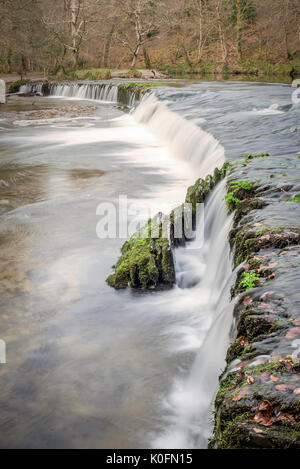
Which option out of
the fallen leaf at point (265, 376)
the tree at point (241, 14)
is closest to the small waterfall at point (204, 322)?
the fallen leaf at point (265, 376)

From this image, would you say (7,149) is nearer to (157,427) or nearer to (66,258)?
(66,258)

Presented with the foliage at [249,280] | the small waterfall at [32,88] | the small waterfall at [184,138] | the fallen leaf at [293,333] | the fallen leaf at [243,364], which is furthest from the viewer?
the small waterfall at [32,88]

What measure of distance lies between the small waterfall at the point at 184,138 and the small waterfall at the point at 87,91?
9.38 meters

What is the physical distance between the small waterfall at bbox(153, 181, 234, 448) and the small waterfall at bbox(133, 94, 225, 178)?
3.03 meters

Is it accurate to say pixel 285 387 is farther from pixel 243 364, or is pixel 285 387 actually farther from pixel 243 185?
pixel 243 185

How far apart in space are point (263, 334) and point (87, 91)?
31692mm

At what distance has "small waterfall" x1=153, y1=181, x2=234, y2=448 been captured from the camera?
3701mm

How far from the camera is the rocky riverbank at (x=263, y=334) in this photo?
8.63 feet

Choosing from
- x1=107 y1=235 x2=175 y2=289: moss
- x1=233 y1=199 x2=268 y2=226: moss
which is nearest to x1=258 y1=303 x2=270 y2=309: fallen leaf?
x1=233 y1=199 x2=268 y2=226: moss

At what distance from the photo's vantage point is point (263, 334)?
3404 mm

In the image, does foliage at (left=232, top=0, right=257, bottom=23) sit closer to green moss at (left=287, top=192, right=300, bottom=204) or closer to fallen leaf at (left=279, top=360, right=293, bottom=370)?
green moss at (left=287, top=192, right=300, bottom=204)

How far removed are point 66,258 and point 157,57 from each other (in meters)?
41.8

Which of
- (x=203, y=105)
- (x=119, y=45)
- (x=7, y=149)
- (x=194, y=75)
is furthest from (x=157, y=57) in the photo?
(x=7, y=149)

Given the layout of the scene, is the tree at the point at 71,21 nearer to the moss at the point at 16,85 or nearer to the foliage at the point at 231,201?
the moss at the point at 16,85
